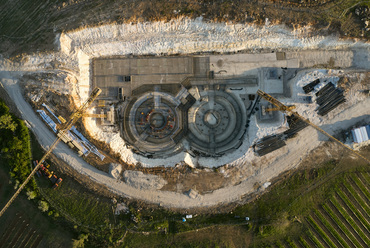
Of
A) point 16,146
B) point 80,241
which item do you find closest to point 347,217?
point 80,241

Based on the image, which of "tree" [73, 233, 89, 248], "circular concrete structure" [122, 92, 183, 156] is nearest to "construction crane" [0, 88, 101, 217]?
"circular concrete structure" [122, 92, 183, 156]

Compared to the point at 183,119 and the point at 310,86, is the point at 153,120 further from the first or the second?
the point at 310,86

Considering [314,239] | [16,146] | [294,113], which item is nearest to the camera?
[16,146]

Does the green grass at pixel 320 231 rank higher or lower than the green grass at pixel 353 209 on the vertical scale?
lower

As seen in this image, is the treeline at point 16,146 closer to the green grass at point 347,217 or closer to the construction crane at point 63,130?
the construction crane at point 63,130

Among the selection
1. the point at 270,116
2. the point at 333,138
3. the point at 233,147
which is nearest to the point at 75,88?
the point at 233,147

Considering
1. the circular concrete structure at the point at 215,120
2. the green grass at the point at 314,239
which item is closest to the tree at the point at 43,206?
the circular concrete structure at the point at 215,120
